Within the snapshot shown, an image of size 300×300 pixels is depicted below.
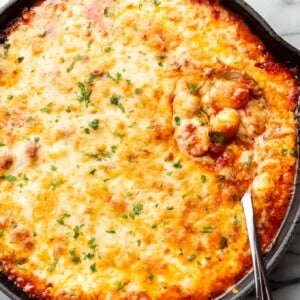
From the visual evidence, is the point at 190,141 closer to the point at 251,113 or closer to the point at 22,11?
the point at 251,113

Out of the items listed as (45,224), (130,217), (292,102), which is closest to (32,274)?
(45,224)

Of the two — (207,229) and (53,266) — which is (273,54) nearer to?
(207,229)

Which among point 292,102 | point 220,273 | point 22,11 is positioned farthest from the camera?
point 22,11

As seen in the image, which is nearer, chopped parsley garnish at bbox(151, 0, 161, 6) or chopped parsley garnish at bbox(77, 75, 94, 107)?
chopped parsley garnish at bbox(77, 75, 94, 107)

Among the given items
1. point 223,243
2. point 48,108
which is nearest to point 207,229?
Result: point 223,243

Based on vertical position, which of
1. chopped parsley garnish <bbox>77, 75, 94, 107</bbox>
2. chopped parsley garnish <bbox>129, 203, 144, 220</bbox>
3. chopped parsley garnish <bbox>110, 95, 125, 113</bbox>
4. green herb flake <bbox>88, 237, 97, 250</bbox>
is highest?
chopped parsley garnish <bbox>77, 75, 94, 107</bbox>

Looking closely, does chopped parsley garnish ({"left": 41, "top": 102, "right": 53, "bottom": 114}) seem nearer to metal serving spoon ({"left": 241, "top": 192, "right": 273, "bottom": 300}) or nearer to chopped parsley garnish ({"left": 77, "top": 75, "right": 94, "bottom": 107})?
chopped parsley garnish ({"left": 77, "top": 75, "right": 94, "bottom": 107})

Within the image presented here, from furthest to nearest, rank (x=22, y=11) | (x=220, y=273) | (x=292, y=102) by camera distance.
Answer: (x=22, y=11)
(x=292, y=102)
(x=220, y=273)

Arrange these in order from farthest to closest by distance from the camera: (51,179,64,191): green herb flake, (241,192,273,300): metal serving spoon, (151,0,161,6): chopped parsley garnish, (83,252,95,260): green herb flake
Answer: (151,0,161,6): chopped parsley garnish
(51,179,64,191): green herb flake
(83,252,95,260): green herb flake
(241,192,273,300): metal serving spoon

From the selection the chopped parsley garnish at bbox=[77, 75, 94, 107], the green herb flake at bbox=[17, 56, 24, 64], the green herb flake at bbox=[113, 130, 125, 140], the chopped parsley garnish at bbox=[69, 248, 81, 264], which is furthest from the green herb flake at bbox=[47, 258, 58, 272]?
the green herb flake at bbox=[17, 56, 24, 64]
